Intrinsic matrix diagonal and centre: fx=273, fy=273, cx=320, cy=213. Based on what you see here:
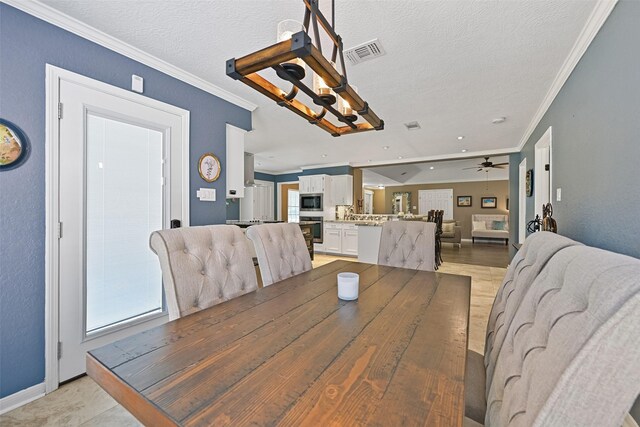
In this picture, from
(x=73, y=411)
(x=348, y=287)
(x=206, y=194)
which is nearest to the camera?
(x=348, y=287)

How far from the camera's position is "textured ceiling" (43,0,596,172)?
64.1 inches

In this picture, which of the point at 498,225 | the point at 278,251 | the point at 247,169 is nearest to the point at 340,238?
the point at 247,169

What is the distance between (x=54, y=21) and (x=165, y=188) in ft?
3.95

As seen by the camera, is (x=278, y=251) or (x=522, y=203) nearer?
(x=278, y=251)

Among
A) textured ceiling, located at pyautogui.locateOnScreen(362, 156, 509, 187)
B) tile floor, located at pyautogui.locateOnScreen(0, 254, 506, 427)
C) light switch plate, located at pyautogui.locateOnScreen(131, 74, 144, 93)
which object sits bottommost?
tile floor, located at pyautogui.locateOnScreen(0, 254, 506, 427)

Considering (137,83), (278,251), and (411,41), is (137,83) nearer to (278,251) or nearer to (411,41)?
(278,251)

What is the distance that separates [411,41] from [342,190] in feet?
16.5

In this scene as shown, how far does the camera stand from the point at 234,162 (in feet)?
9.70

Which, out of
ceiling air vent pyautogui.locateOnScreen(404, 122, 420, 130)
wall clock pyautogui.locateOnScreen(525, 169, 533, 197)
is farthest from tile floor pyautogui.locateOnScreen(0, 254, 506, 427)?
wall clock pyautogui.locateOnScreen(525, 169, 533, 197)

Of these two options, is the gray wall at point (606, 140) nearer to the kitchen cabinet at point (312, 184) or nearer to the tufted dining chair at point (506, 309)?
the tufted dining chair at point (506, 309)

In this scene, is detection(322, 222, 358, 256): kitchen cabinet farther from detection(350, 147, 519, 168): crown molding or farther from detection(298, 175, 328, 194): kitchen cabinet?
detection(350, 147, 519, 168): crown molding

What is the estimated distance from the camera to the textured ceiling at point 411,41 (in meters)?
1.63

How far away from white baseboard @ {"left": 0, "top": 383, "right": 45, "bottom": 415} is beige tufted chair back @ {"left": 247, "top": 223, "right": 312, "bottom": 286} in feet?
4.75

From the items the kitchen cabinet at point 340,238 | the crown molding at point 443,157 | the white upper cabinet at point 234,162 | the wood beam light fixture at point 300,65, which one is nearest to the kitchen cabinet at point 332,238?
the kitchen cabinet at point 340,238
